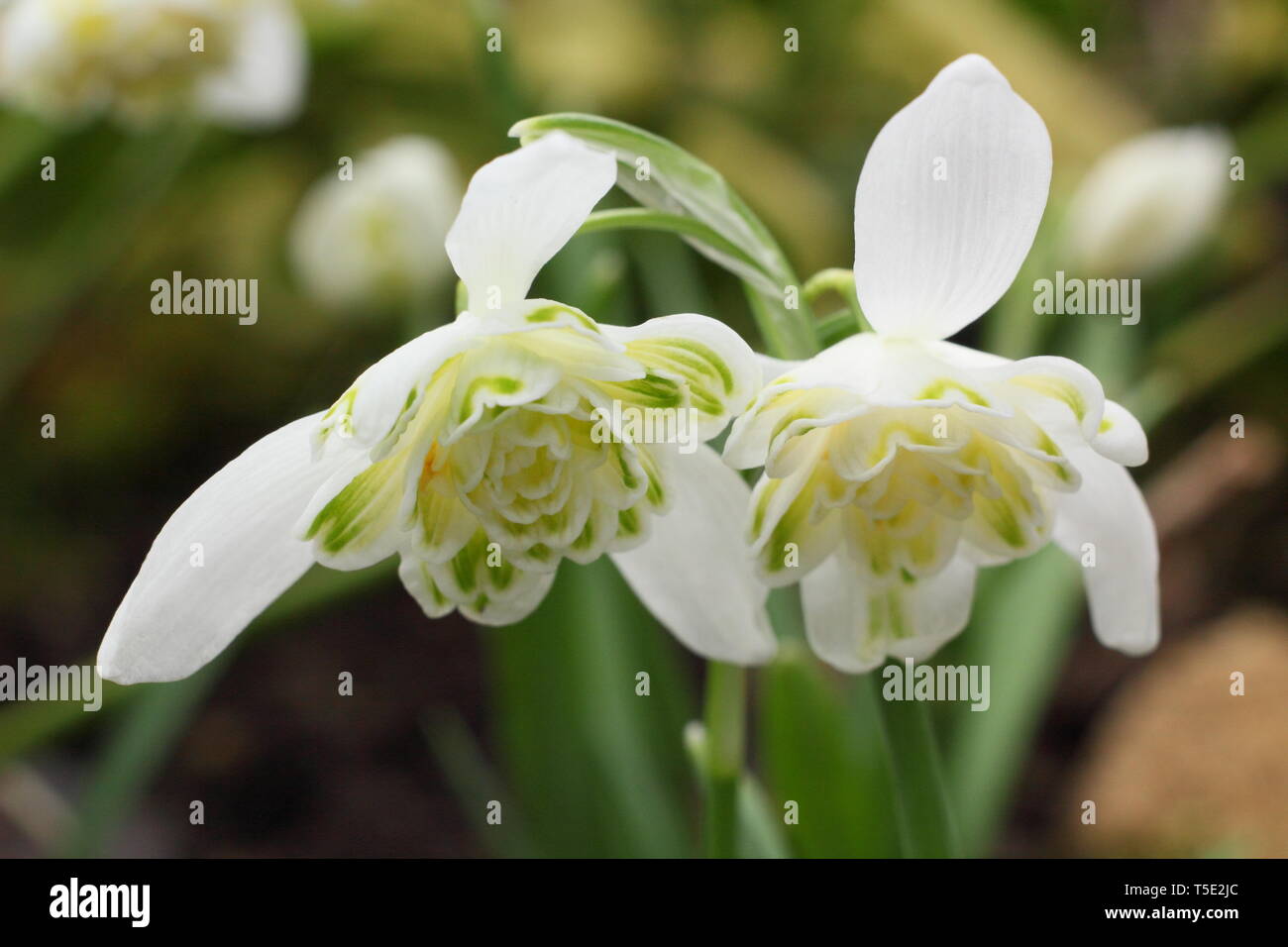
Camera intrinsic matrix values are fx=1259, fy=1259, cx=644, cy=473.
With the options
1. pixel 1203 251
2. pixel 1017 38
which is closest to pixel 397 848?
pixel 1203 251

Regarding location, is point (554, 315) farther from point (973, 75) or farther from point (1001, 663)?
point (1001, 663)

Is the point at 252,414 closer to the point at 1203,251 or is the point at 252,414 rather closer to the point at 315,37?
the point at 315,37

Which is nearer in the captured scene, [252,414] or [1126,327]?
[1126,327]

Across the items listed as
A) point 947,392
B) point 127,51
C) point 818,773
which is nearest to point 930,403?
point 947,392

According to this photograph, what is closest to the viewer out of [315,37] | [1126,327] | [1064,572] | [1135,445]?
[1135,445]

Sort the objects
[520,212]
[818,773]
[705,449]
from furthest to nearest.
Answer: [818,773], [705,449], [520,212]

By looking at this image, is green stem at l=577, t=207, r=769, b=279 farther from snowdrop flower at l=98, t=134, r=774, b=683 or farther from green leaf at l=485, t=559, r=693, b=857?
green leaf at l=485, t=559, r=693, b=857
